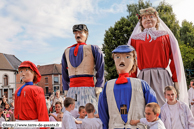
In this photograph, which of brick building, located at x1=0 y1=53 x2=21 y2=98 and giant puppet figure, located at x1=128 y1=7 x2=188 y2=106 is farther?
brick building, located at x1=0 y1=53 x2=21 y2=98

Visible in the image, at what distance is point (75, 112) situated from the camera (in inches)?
162

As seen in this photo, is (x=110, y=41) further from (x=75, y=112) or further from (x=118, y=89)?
(x=118, y=89)

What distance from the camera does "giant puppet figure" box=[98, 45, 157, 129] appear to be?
268 cm

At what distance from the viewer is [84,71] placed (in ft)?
13.9

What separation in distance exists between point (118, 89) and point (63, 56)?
2.27 meters

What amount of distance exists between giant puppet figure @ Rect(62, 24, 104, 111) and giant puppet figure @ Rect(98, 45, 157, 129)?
135cm

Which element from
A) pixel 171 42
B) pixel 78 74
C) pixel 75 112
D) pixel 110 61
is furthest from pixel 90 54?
pixel 110 61

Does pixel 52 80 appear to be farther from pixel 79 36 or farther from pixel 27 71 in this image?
pixel 27 71

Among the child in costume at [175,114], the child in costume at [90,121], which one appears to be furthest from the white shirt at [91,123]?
the child in costume at [175,114]

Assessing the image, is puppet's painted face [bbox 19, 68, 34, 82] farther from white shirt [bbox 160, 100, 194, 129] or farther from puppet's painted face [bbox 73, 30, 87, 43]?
white shirt [bbox 160, 100, 194, 129]

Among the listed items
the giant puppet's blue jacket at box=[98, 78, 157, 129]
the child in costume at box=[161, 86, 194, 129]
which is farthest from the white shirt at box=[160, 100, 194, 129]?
the giant puppet's blue jacket at box=[98, 78, 157, 129]

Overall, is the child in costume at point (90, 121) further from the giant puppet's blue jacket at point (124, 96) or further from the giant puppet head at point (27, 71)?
the giant puppet head at point (27, 71)


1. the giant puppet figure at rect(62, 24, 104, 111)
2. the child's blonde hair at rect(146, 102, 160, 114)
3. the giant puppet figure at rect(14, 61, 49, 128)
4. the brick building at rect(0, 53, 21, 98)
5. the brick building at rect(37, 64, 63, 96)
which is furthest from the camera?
the brick building at rect(37, 64, 63, 96)

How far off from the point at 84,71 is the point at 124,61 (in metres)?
1.48
